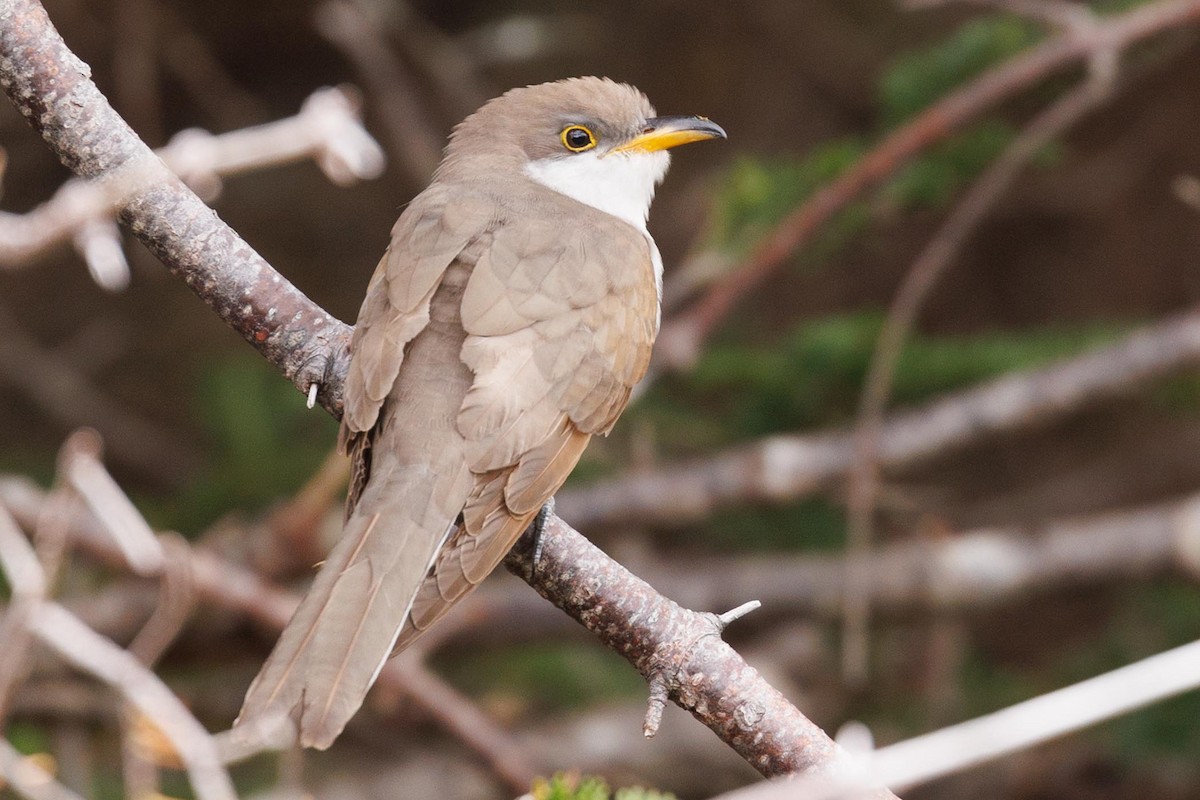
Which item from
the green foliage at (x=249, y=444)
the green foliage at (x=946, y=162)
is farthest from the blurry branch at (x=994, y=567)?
the green foliage at (x=249, y=444)

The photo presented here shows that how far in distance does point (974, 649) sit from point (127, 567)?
165 inches

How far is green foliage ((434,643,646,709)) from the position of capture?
577 cm

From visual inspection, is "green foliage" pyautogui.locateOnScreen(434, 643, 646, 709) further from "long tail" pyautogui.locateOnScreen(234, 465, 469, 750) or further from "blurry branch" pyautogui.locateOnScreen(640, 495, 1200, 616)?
"long tail" pyautogui.locateOnScreen(234, 465, 469, 750)

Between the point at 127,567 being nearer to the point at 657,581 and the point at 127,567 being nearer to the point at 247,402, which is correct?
the point at 247,402

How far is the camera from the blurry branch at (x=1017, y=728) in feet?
5.91

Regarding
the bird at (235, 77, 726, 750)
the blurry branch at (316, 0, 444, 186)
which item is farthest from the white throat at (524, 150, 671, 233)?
the blurry branch at (316, 0, 444, 186)

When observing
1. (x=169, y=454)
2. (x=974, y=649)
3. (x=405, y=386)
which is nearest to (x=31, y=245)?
(x=405, y=386)

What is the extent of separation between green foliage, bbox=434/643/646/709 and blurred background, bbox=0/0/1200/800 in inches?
0.7

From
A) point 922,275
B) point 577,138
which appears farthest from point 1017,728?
point 922,275

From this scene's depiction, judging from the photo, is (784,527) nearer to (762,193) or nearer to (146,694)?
(762,193)

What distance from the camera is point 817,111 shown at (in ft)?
25.2

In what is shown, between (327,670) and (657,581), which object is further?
(657,581)

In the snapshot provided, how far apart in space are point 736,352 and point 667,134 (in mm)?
1498

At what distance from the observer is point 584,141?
14.4 ft
